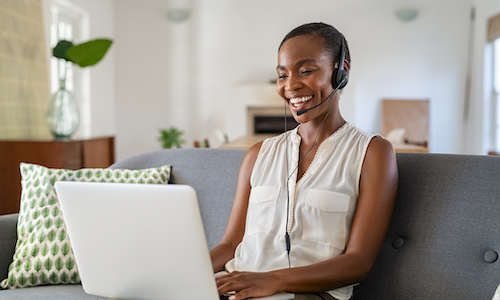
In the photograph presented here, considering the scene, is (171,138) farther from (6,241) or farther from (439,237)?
(439,237)

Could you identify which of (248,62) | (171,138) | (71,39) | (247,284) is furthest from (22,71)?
(247,284)

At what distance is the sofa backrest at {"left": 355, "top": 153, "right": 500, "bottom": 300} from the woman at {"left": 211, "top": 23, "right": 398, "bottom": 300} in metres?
0.18

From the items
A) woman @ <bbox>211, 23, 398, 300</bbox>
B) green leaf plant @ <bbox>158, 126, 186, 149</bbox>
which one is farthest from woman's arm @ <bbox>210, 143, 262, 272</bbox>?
green leaf plant @ <bbox>158, 126, 186, 149</bbox>

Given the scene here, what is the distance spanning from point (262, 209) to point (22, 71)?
3.63 m

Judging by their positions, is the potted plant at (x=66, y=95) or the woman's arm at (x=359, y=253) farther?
the potted plant at (x=66, y=95)

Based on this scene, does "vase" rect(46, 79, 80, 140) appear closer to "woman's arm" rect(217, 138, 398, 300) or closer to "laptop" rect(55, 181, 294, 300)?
"laptop" rect(55, 181, 294, 300)

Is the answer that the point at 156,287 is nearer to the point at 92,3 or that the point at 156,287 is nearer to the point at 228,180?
the point at 228,180

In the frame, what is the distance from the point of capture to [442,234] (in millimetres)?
1301

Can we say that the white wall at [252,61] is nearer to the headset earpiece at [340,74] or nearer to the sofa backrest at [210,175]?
the sofa backrest at [210,175]

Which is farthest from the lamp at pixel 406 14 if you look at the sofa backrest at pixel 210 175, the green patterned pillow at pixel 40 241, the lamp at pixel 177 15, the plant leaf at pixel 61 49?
the green patterned pillow at pixel 40 241

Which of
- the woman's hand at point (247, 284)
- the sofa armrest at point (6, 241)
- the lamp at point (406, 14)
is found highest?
the lamp at point (406, 14)

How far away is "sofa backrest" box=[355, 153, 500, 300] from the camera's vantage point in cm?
124

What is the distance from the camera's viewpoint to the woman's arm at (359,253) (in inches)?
41.2

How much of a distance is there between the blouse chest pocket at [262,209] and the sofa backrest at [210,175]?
315 millimetres
